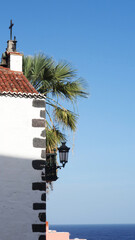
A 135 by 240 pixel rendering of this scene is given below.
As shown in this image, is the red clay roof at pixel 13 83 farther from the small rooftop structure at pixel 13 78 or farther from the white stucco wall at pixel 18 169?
the white stucco wall at pixel 18 169

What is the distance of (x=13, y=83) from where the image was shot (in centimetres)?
1400

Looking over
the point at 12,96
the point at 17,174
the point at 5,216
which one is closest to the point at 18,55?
the point at 12,96

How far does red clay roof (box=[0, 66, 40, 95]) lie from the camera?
13.4m

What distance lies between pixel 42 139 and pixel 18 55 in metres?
3.64

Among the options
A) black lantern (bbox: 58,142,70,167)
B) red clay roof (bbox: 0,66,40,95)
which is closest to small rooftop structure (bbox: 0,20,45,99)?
red clay roof (bbox: 0,66,40,95)

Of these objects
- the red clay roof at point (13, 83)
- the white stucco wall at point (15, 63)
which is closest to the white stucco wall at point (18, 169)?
the red clay roof at point (13, 83)

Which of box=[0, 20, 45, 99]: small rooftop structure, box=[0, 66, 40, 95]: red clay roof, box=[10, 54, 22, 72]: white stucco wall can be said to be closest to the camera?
box=[0, 20, 45, 99]: small rooftop structure

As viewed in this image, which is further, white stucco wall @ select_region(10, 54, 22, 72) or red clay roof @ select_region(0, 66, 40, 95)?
white stucco wall @ select_region(10, 54, 22, 72)

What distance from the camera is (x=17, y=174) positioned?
12227 mm

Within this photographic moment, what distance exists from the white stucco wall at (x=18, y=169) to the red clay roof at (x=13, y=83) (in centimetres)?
57

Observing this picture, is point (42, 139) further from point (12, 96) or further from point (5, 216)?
point (5, 216)

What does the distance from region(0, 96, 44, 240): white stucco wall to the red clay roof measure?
57cm

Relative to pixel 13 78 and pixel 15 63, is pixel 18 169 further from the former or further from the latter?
pixel 15 63

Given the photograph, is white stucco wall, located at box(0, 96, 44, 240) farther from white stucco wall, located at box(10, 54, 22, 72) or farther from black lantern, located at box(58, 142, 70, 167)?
white stucco wall, located at box(10, 54, 22, 72)
